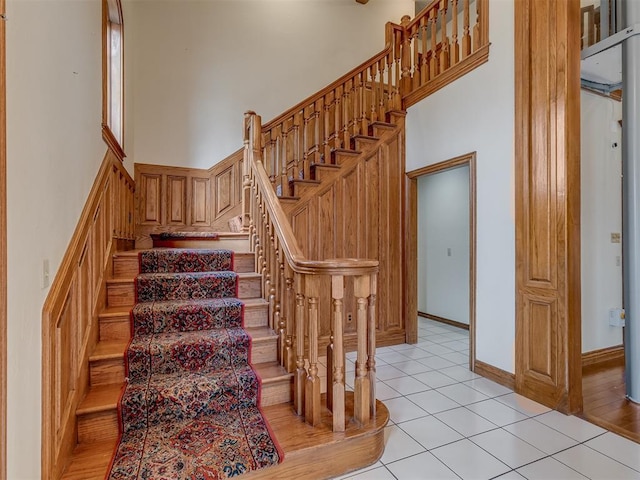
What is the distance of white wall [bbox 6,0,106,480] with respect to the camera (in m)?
1.14

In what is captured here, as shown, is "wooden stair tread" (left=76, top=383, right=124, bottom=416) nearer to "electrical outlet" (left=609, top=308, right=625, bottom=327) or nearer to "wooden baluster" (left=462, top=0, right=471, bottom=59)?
"wooden baluster" (left=462, top=0, right=471, bottom=59)

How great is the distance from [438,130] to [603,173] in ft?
5.39

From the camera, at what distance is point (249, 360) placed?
7.82 ft

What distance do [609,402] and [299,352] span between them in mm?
2527

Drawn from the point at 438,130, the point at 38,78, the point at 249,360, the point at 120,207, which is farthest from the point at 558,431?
the point at 120,207

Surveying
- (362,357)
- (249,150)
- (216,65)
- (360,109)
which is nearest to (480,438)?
(362,357)

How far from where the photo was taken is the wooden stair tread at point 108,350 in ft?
6.68

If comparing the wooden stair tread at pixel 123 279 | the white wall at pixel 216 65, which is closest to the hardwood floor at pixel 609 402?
the wooden stair tread at pixel 123 279

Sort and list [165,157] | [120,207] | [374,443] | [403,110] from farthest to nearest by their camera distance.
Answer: [165,157] → [403,110] → [120,207] → [374,443]

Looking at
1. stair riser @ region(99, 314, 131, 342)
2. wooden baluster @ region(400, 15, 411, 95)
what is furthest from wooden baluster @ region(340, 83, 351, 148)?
stair riser @ region(99, 314, 131, 342)

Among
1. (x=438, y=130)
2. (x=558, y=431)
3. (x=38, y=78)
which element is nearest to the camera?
(x=38, y=78)

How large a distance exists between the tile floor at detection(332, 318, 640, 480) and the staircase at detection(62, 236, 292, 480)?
33.6 inches

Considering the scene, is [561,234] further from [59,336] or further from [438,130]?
[59,336]

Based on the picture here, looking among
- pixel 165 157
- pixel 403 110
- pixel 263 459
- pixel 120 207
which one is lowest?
pixel 263 459
